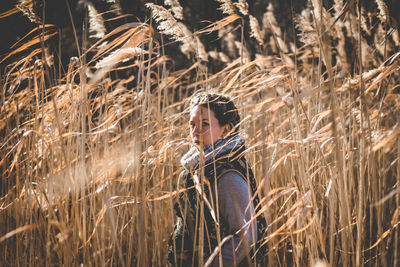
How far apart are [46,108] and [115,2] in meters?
0.70

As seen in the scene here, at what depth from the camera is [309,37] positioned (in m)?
1.08

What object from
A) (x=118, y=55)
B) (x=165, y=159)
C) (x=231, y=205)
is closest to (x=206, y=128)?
(x=165, y=159)

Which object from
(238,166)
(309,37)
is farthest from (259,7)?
(238,166)

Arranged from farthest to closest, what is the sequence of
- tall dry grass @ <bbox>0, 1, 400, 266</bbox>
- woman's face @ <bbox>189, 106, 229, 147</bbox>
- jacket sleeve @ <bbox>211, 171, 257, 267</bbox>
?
A: woman's face @ <bbox>189, 106, 229, 147</bbox> < jacket sleeve @ <bbox>211, 171, 257, 267</bbox> < tall dry grass @ <bbox>0, 1, 400, 266</bbox>

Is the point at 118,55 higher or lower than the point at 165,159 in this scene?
higher

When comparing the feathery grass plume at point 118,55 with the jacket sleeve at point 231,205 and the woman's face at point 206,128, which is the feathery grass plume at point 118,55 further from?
the jacket sleeve at point 231,205

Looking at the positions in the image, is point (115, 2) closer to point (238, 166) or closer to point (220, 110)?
→ point (220, 110)

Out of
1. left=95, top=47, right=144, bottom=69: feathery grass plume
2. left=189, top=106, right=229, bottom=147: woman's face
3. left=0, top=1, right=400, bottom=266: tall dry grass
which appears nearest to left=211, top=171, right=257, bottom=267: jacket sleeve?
left=0, top=1, right=400, bottom=266: tall dry grass

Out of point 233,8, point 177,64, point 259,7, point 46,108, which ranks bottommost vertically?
→ point 46,108

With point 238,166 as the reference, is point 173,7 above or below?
above

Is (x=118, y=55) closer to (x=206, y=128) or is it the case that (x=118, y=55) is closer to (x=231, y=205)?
(x=206, y=128)

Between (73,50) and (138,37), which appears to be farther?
(73,50)

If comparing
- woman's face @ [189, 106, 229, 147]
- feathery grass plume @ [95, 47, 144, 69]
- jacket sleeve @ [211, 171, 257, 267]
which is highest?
feathery grass plume @ [95, 47, 144, 69]

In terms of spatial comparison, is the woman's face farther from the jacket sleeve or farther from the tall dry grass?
the jacket sleeve
